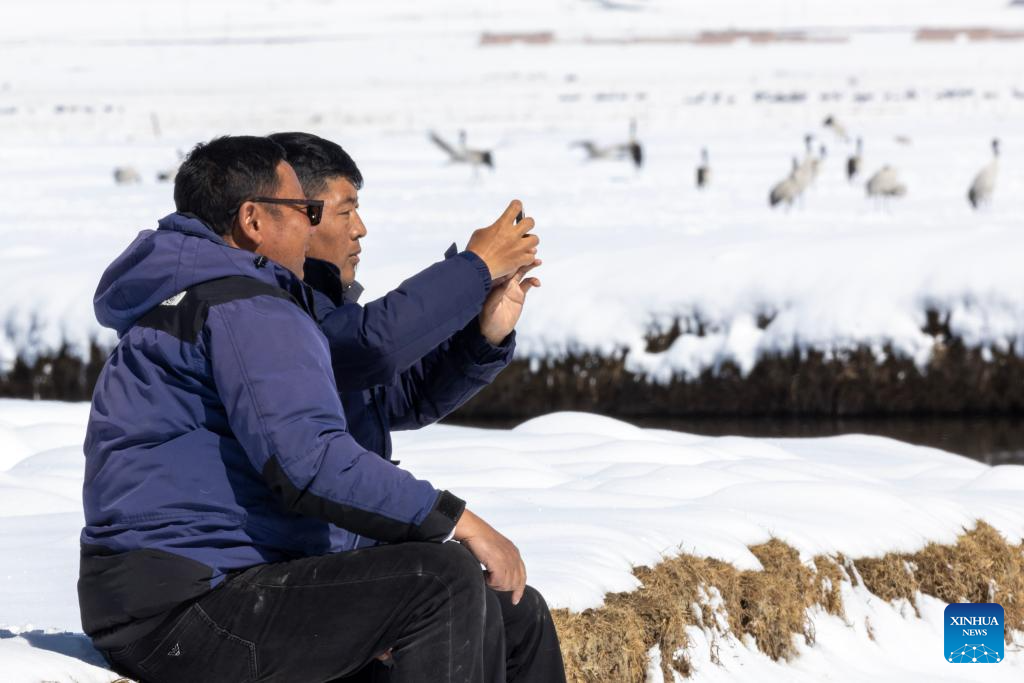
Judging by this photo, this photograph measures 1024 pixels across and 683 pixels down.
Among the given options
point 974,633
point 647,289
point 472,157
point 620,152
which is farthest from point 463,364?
point 620,152

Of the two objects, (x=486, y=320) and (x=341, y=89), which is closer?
(x=486, y=320)

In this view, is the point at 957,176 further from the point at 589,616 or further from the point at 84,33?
the point at 84,33

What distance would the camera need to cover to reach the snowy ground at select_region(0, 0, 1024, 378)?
11.2 meters

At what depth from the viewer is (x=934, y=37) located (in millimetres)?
90812

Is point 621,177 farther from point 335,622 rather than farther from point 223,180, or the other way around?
point 335,622

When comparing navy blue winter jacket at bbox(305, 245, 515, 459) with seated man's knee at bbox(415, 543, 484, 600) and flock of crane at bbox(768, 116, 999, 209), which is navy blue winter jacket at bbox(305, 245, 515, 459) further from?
flock of crane at bbox(768, 116, 999, 209)

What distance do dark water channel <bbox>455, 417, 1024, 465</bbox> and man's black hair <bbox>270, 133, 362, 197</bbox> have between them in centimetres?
725

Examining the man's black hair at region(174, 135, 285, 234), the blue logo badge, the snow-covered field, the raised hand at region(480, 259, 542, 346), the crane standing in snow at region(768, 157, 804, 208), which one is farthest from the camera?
the crane standing in snow at region(768, 157, 804, 208)

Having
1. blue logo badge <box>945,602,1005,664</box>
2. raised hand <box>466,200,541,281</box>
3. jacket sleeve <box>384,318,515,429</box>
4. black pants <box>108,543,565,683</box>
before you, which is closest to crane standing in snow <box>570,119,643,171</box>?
blue logo badge <box>945,602,1005,664</box>

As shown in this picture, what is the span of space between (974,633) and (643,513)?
1.19 metres

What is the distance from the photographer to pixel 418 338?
299 cm

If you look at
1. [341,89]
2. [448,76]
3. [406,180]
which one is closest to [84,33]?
[448,76]

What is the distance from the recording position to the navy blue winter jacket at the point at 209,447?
2654 mm

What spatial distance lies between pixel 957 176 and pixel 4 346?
14.1m
